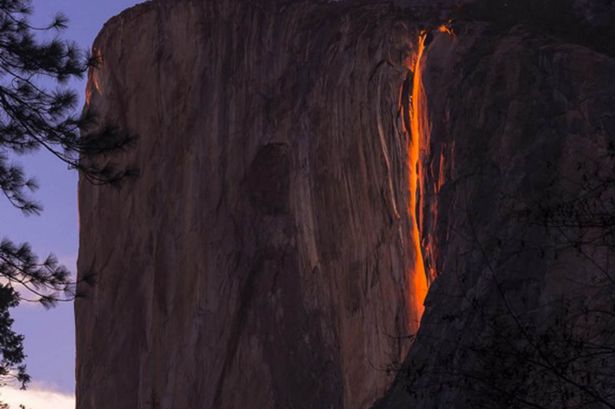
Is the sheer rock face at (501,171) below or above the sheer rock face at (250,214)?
below

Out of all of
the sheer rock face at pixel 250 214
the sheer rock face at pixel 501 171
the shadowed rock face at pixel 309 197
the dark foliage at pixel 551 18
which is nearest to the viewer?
the sheer rock face at pixel 501 171

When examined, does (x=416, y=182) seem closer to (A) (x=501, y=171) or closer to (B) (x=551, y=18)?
(B) (x=551, y=18)

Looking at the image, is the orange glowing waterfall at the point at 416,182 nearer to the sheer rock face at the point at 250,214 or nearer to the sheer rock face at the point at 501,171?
the sheer rock face at the point at 250,214

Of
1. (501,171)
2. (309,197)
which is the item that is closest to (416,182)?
(501,171)

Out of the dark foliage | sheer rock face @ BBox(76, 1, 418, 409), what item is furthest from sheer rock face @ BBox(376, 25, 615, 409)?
sheer rock face @ BBox(76, 1, 418, 409)

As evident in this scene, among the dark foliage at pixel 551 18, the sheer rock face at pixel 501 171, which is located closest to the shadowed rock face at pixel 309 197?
the sheer rock face at pixel 501 171

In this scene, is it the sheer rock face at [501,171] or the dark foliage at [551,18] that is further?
the dark foliage at [551,18]

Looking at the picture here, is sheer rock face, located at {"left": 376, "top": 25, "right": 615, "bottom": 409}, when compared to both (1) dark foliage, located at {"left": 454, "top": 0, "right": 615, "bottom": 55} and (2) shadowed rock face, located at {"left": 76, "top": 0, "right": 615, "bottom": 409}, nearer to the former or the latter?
(2) shadowed rock face, located at {"left": 76, "top": 0, "right": 615, "bottom": 409}
